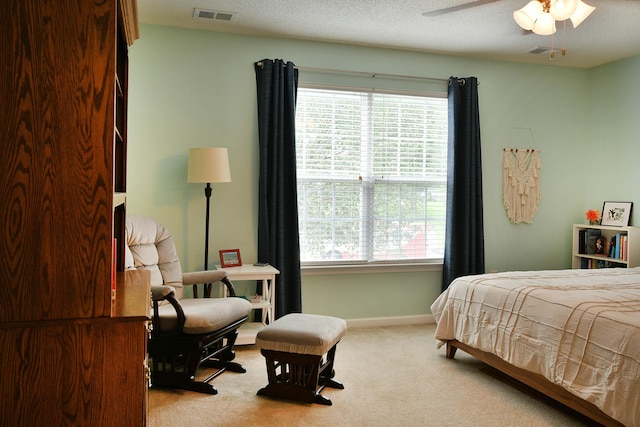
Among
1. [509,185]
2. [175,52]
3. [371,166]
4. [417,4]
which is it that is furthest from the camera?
[509,185]

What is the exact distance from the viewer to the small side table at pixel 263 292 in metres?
4.14

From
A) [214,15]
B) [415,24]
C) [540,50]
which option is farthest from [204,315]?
[540,50]

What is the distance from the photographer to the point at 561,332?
289cm

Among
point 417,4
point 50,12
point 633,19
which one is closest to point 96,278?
point 50,12

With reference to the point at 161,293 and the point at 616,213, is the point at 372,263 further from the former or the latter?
the point at 616,213

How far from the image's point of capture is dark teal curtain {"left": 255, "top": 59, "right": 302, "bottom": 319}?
454 centimetres

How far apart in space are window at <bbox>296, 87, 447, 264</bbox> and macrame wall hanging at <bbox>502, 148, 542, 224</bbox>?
672mm

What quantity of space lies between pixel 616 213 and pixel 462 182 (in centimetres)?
157

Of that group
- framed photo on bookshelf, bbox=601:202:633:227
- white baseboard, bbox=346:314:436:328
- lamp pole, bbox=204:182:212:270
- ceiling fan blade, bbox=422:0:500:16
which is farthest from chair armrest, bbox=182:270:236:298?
framed photo on bookshelf, bbox=601:202:633:227

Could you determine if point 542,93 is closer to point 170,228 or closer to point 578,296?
point 578,296

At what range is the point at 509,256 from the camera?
17.9 feet

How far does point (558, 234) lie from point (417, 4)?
302 cm

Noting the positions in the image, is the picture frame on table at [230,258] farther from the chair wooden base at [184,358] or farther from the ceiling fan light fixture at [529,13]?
the ceiling fan light fixture at [529,13]

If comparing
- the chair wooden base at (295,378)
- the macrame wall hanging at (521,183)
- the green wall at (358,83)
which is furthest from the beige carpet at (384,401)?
the macrame wall hanging at (521,183)
